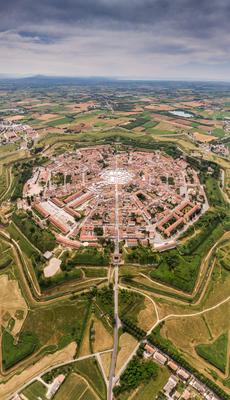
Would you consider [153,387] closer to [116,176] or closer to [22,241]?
[22,241]

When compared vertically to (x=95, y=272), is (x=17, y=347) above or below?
below

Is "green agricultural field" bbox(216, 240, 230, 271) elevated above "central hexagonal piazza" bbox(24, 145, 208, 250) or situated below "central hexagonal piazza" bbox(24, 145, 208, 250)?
below

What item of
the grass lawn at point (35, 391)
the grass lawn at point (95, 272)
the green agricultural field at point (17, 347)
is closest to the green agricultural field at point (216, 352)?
the grass lawn at point (95, 272)

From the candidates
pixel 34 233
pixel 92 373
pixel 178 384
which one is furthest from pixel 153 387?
pixel 34 233

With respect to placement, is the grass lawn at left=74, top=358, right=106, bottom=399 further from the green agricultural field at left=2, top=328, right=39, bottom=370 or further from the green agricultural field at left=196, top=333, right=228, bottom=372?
the green agricultural field at left=196, top=333, right=228, bottom=372

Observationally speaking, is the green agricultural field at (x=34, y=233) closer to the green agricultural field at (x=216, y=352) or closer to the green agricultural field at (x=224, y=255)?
the green agricultural field at (x=216, y=352)

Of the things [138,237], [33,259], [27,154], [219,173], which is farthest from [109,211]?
[27,154]

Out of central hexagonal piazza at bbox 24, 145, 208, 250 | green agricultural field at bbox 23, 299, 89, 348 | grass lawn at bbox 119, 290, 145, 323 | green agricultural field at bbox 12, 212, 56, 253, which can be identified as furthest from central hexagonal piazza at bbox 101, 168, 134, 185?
green agricultural field at bbox 23, 299, 89, 348
